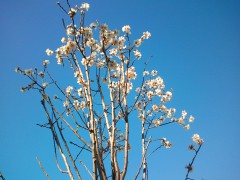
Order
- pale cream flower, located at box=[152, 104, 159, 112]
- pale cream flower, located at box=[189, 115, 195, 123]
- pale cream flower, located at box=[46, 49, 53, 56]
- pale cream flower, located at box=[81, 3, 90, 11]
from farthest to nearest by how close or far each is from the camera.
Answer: pale cream flower, located at box=[189, 115, 195, 123]
pale cream flower, located at box=[152, 104, 159, 112]
pale cream flower, located at box=[46, 49, 53, 56]
pale cream flower, located at box=[81, 3, 90, 11]

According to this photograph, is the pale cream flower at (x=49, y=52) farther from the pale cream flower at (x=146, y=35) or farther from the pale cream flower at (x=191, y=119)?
the pale cream flower at (x=191, y=119)

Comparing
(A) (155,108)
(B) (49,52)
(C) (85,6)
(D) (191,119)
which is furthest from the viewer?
(D) (191,119)

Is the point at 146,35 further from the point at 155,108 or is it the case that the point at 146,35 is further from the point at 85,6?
the point at 155,108

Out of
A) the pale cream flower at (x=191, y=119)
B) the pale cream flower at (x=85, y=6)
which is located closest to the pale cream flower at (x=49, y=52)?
the pale cream flower at (x=85, y=6)

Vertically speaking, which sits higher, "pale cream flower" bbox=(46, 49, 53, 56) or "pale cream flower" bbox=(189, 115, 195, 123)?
"pale cream flower" bbox=(189, 115, 195, 123)

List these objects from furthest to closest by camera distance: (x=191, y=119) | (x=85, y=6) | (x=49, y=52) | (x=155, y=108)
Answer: (x=191, y=119)
(x=155, y=108)
(x=49, y=52)
(x=85, y=6)

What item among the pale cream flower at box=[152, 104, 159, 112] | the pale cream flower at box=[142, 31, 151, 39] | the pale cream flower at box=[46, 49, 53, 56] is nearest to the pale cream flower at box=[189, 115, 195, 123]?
the pale cream flower at box=[152, 104, 159, 112]

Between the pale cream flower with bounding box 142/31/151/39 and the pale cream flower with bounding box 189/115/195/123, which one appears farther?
the pale cream flower with bounding box 189/115/195/123

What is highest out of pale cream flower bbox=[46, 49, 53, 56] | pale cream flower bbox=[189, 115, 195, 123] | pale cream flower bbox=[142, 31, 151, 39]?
pale cream flower bbox=[189, 115, 195, 123]

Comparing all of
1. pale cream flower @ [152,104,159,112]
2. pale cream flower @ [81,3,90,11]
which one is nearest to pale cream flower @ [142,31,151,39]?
pale cream flower @ [81,3,90,11]

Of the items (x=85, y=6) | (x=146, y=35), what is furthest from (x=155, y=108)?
(x=85, y=6)

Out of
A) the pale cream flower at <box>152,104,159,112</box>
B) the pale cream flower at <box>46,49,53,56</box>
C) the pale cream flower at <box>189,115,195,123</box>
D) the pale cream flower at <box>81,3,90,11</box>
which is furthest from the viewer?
the pale cream flower at <box>189,115,195,123</box>

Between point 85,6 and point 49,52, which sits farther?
point 49,52

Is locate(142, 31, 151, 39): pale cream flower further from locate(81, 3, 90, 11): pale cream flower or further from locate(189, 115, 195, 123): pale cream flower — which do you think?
locate(189, 115, 195, 123): pale cream flower
